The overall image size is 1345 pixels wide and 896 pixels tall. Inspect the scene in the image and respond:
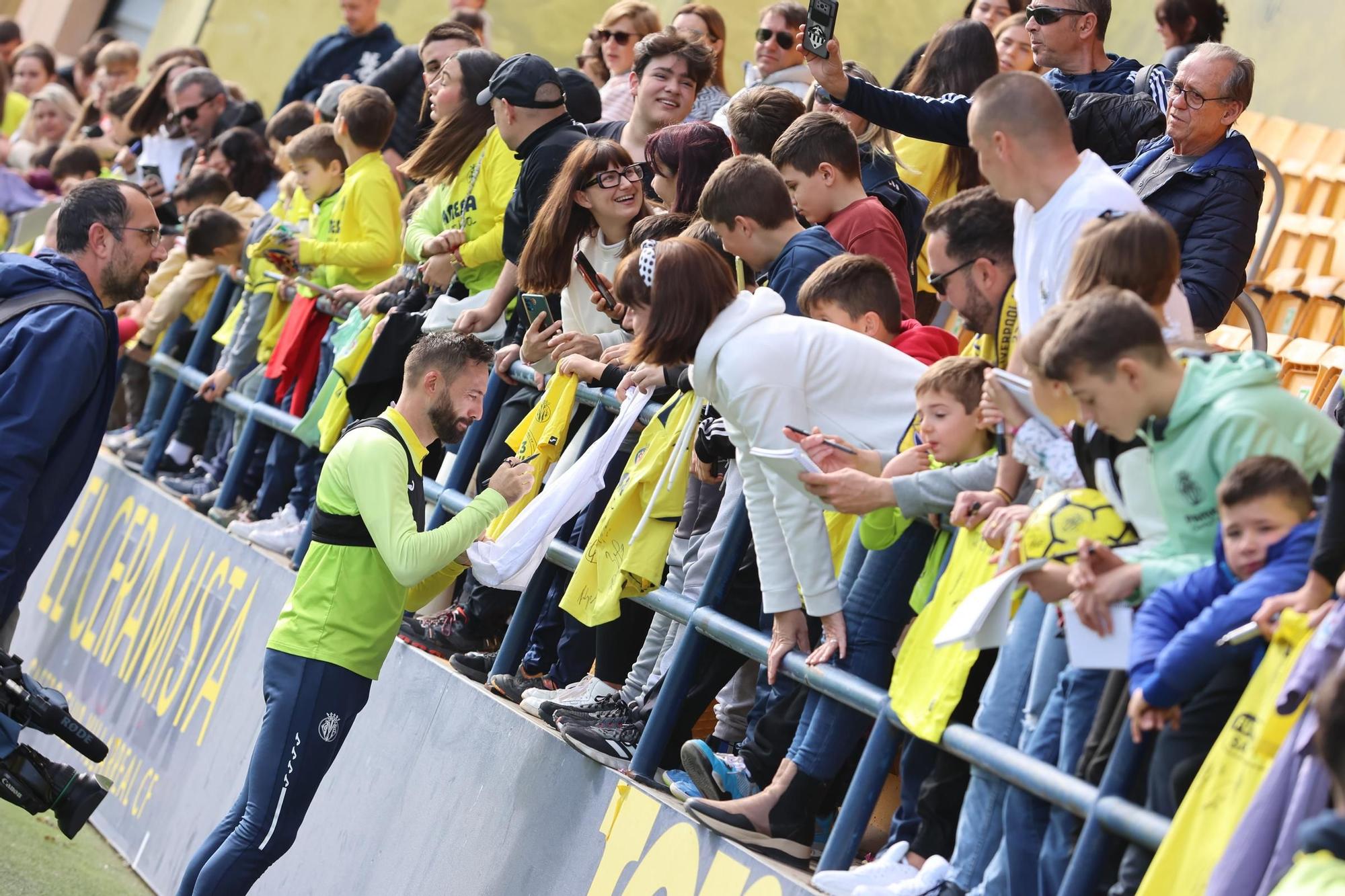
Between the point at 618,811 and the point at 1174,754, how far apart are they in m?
1.94

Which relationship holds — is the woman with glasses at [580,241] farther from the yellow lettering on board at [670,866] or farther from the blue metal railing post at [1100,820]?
the blue metal railing post at [1100,820]

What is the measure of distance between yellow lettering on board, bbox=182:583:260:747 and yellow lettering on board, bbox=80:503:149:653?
4.54 ft

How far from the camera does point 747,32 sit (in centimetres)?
1261

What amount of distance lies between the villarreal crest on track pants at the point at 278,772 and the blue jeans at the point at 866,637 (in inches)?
60.6

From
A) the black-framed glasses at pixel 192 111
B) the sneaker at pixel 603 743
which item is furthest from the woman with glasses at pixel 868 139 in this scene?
the black-framed glasses at pixel 192 111

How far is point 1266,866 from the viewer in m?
2.89

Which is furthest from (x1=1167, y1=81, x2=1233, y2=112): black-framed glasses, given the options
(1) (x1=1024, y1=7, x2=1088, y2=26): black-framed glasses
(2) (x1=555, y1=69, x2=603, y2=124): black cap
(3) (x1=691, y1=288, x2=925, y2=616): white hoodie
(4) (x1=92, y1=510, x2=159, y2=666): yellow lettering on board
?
(4) (x1=92, y1=510, x2=159, y2=666): yellow lettering on board

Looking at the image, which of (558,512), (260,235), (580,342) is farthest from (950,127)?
(260,235)

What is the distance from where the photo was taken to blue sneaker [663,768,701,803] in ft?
15.2

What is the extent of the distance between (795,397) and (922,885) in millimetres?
1242

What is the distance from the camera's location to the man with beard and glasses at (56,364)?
15.9 ft

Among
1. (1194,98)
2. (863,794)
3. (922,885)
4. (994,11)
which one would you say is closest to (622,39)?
(994,11)

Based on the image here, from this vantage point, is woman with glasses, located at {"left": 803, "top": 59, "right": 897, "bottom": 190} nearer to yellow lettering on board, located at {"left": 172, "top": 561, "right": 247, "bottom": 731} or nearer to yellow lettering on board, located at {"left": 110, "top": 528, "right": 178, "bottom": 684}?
yellow lettering on board, located at {"left": 172, "top": 561, "right": 247, "bottom": 731}

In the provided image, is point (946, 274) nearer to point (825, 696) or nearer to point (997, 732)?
point (825, 696)
